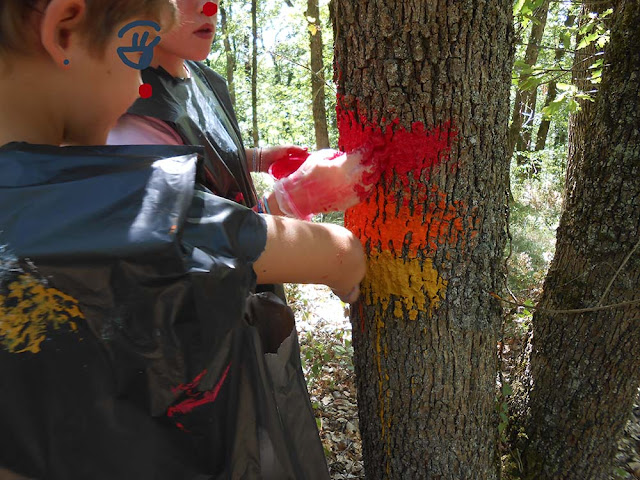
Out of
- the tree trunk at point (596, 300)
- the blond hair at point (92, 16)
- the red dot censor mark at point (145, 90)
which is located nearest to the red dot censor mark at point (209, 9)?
the red dot censor mark at point (145, 90)

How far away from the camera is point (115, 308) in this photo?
2.87ft

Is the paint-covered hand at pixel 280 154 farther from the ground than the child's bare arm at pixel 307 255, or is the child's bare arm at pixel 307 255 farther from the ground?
the paint-covered hand at pixel 280 154

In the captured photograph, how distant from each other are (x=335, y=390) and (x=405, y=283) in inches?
77.3

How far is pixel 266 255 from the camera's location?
1.04 meters

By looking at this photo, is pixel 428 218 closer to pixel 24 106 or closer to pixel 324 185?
pixel 324 185

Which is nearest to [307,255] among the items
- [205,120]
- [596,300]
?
[205,120]

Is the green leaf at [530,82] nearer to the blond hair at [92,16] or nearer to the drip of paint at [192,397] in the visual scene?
the blond hair at [92,16]

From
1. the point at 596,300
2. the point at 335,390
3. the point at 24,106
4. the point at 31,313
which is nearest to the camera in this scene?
the point at 31,313

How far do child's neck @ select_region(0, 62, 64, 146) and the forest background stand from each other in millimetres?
1365

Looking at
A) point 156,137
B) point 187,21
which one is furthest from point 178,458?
point 187,21

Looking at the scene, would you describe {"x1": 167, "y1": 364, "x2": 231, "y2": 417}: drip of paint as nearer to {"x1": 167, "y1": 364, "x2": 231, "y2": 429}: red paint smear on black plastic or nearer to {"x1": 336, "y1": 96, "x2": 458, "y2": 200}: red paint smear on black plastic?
{"x1": 167, "y1": 364, "x2": 231, "y2": 429}: red paint smear on black plastic

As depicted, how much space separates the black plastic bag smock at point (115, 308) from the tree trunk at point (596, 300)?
1.60 metres

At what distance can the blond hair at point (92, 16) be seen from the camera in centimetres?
86

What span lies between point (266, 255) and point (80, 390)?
17.3 inches
